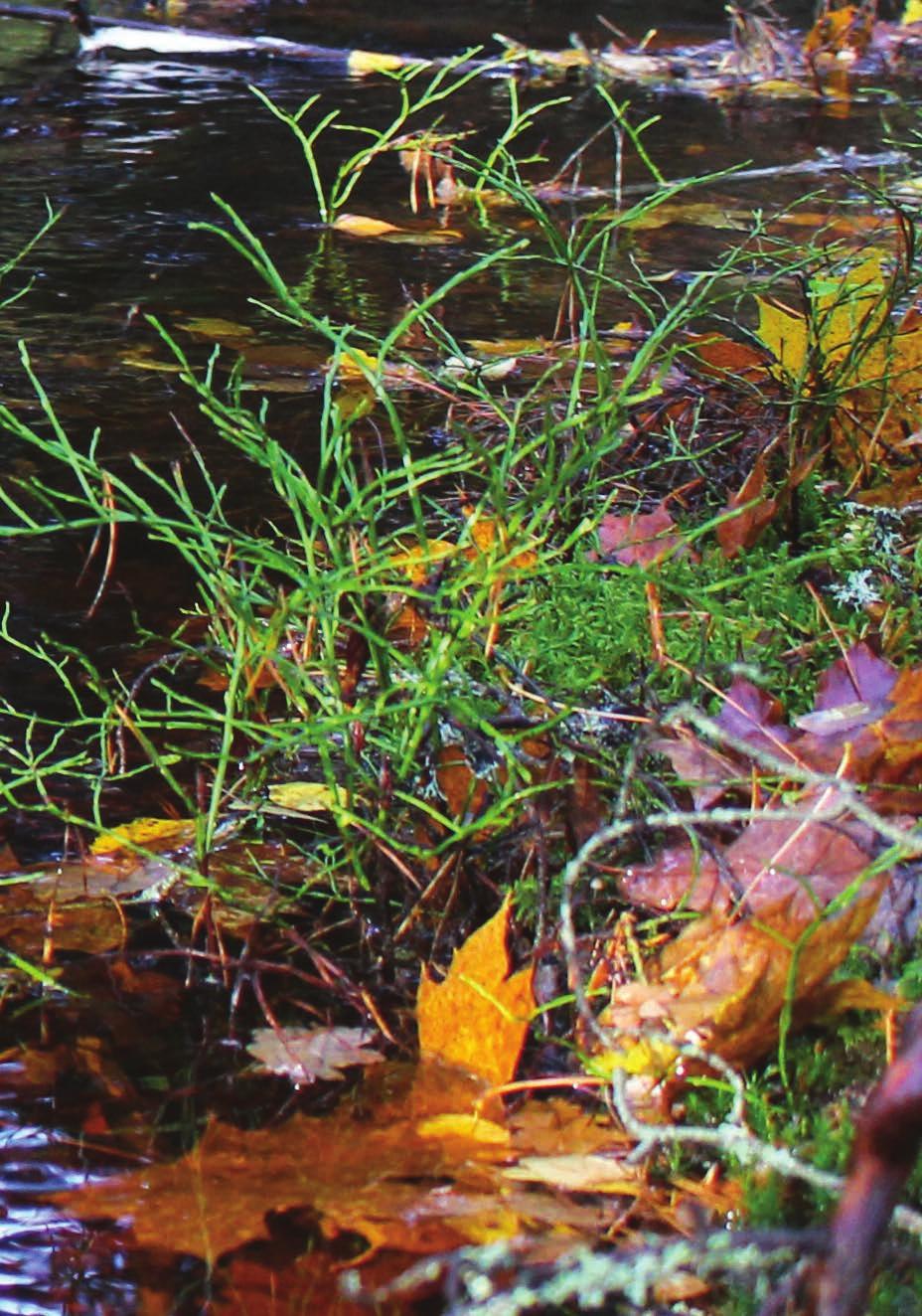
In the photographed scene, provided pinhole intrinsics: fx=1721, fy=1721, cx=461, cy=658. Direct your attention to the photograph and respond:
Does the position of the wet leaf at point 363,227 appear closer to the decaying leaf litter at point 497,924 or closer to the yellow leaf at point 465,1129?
the decaying leaf litter at point 497,924

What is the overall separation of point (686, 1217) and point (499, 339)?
2.30m

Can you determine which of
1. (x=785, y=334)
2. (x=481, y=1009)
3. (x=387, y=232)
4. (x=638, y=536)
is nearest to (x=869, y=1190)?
(x=481, y=1009)

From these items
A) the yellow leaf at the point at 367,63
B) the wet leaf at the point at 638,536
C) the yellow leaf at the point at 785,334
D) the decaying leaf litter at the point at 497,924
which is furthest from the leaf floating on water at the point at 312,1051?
the yellow leaf at the point at 367,63

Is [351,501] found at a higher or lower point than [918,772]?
higher

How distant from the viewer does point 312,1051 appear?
58.7 inches

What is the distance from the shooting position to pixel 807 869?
148 centimetres

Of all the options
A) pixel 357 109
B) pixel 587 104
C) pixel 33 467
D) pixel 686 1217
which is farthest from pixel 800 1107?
pixel 587 104

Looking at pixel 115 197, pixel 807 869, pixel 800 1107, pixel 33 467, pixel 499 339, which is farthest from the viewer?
pixel 115 197

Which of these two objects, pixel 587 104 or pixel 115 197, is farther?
pixel 587 104

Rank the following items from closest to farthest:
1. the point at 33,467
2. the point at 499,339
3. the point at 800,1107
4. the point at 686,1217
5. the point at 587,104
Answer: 1. the point at 686,1217
2. the point at 800,1107
3. the point at 33,467
4. the point at 499,339
5. the point at 587,104

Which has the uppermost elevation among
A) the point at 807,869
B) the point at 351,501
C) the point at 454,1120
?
the point at 351,501

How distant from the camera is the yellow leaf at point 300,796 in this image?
5.87ft

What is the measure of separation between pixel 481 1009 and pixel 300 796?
0.42m

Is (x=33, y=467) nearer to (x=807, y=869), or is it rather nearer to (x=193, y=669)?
(x=193, y=669)
